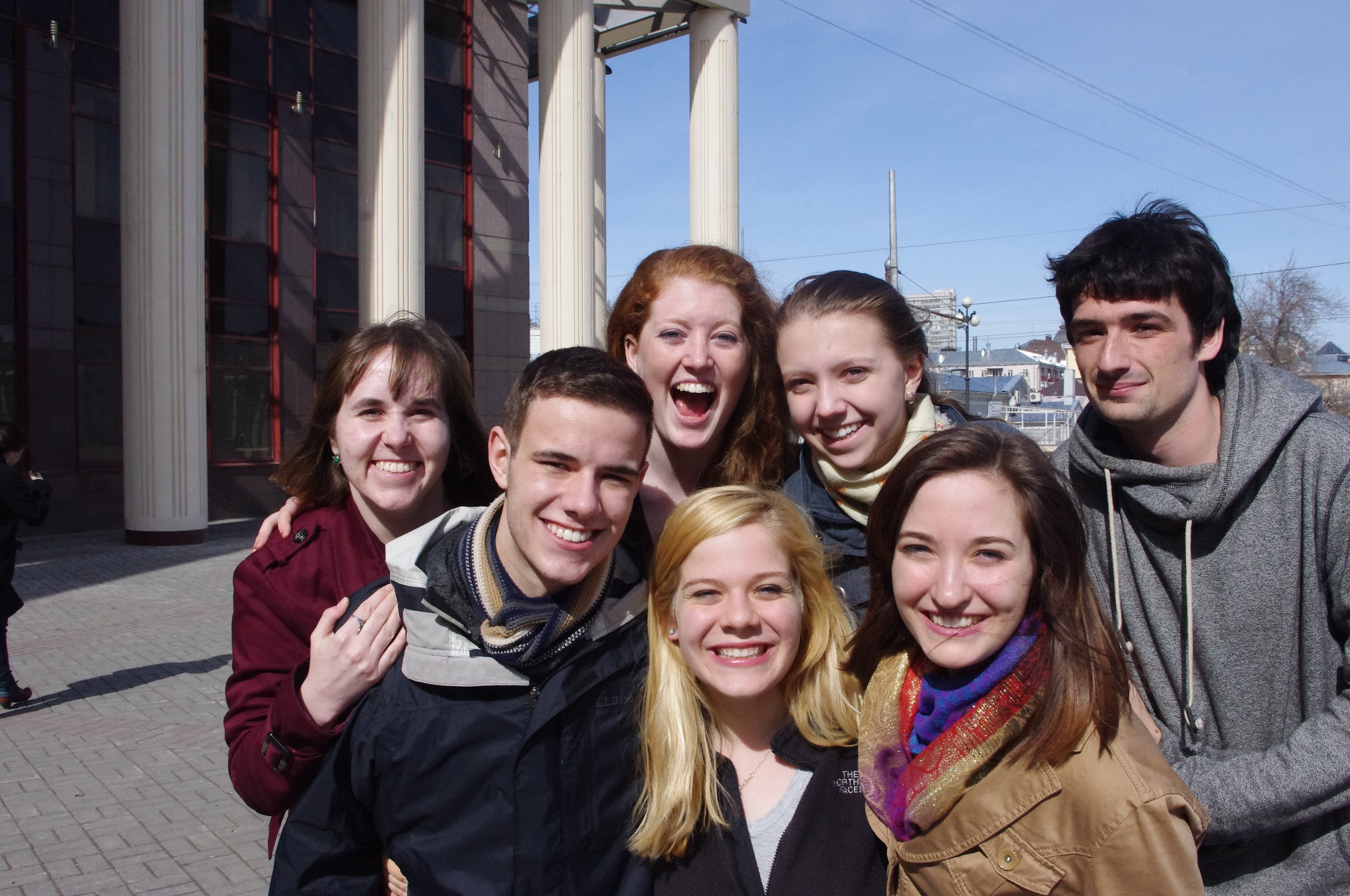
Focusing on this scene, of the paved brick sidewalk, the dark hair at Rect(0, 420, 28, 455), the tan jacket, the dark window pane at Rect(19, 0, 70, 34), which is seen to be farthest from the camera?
the dark window pane at Rect(19, 0, 70, 34)

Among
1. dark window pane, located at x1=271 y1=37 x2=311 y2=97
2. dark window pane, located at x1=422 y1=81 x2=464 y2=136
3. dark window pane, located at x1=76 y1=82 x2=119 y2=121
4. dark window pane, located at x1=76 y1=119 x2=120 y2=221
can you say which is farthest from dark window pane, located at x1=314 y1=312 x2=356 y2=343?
dark window pane, located at x1=76 y1=82 x2=119 y2=121

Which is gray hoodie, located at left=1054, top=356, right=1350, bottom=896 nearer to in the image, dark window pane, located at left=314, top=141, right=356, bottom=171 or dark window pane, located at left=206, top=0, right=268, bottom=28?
dark window pane, located at left=206, top=0, right=268, bottom=28

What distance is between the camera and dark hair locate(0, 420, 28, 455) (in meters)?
7.57

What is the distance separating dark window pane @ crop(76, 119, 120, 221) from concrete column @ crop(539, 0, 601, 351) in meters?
6.88

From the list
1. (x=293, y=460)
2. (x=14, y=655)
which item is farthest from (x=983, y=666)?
(x=14, y=655)

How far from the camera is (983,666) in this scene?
6.66 ft

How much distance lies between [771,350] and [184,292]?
13268mm

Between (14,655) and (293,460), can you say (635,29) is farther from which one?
(293,460)

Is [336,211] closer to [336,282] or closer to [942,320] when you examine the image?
[336,282]

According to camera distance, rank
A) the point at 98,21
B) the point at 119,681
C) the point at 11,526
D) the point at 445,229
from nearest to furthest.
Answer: the point at 11,526 → the point at 119,681 → the point at 98,21 → the point at 445,229

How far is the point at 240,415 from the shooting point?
698 inches

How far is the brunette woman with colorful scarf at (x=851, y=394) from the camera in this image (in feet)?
8.44

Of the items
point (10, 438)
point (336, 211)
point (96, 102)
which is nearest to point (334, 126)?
point (336, 211)

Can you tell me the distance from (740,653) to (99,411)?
664 inches
